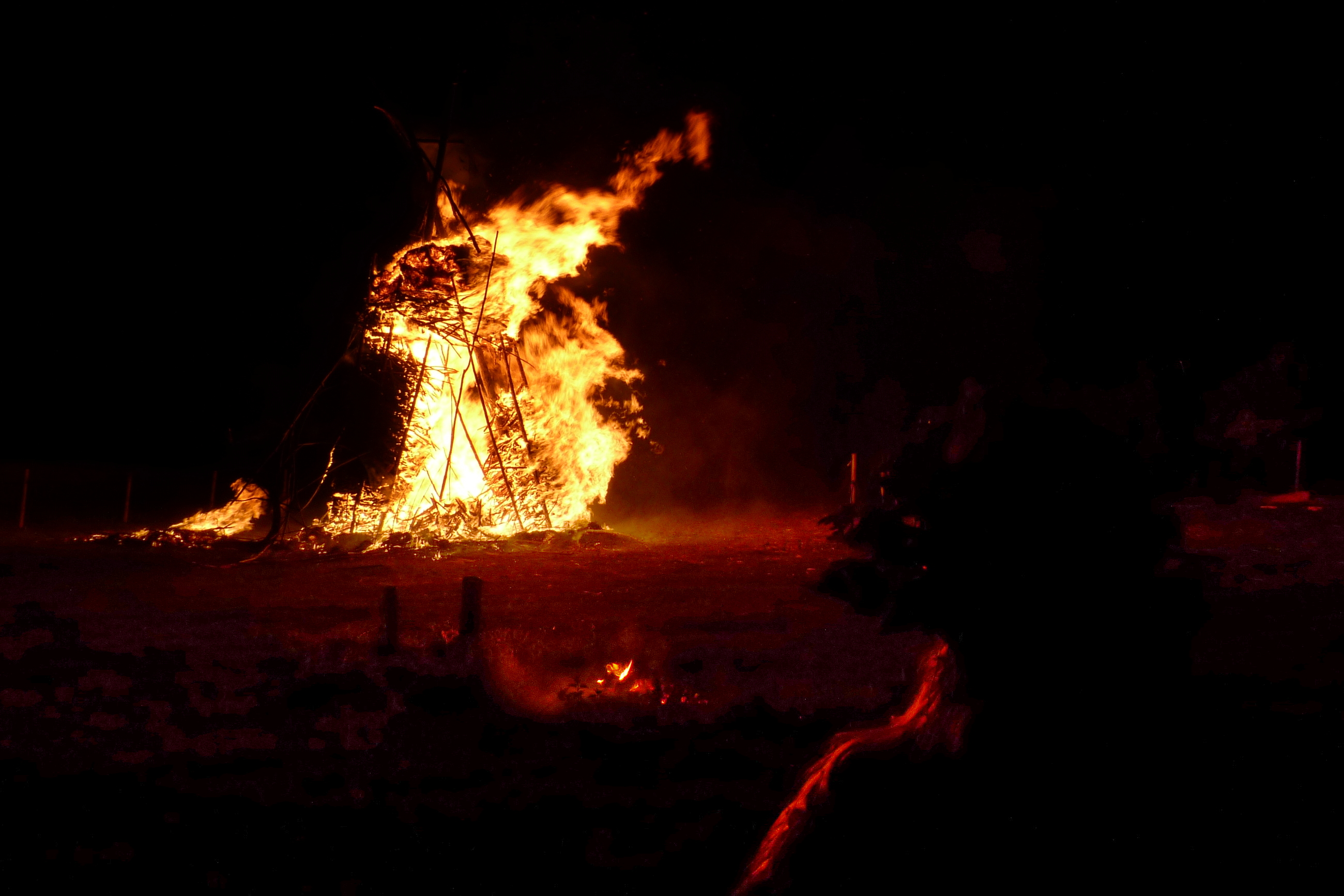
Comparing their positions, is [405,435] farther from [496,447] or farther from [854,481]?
[854,481]

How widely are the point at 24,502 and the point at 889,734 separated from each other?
15.1 meters

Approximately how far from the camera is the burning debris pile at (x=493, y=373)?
10.5 metres

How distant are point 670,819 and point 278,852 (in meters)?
1.46

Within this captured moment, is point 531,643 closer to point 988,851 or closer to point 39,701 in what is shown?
point 39,701

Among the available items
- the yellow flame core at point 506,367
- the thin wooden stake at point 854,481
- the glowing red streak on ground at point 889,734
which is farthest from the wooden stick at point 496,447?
the glowing red streak on ground at point 889,734

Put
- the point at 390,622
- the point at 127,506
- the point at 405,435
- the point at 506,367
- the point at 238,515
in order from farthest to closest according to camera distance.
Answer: the point at 127,506, the point at 238,515, the point at 506,367, the point at 405,435, the point at 390,622

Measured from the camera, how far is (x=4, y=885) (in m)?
2.99

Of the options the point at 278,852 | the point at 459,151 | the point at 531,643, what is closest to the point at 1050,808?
the point at 278,852

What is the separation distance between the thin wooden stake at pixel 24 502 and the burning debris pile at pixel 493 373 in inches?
132

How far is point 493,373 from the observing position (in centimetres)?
1131

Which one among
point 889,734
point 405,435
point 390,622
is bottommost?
point 390,622

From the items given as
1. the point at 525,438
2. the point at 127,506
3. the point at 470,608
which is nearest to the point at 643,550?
the point at 525,438

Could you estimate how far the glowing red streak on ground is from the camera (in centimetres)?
164

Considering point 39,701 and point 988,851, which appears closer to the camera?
point 988,851
